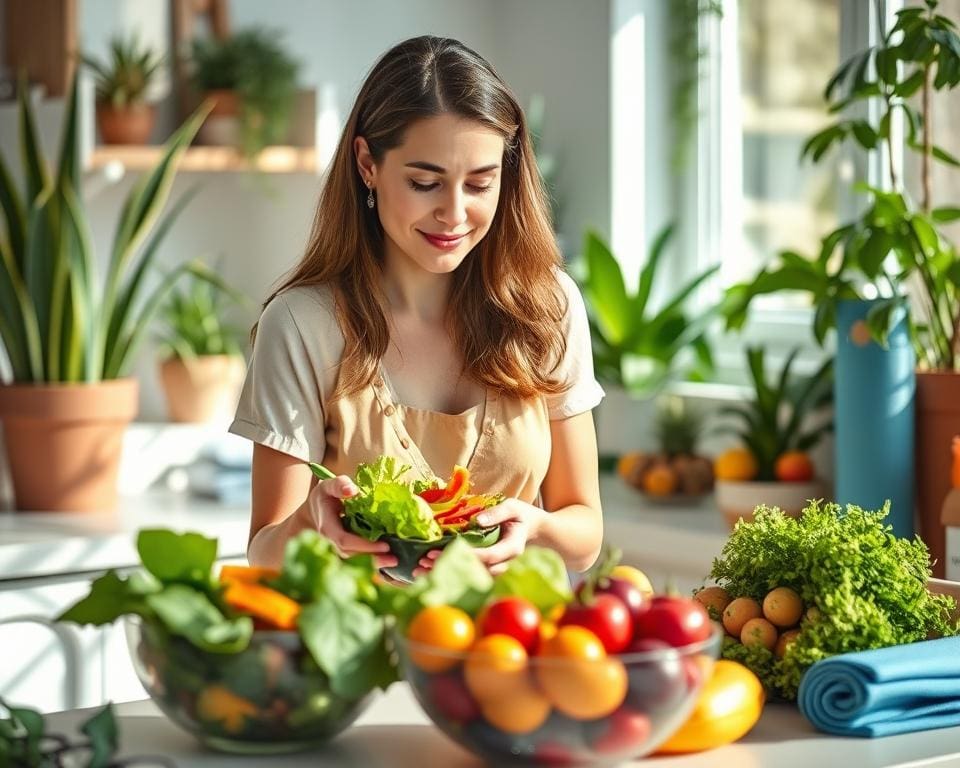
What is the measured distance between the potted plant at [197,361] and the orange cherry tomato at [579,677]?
100 inches

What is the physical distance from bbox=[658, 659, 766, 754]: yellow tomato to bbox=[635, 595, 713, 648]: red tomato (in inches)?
3.9

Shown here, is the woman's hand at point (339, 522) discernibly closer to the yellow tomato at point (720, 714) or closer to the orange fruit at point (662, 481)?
the yellow tomato at point (720, 714)

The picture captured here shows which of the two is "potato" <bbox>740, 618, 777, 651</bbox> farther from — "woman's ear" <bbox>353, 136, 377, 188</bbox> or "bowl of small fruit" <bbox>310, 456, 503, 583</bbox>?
"woman's ear" <bbox>353, 136, 377, 188</bbox>

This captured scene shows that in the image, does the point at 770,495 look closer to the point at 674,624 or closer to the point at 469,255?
the point at 469,255

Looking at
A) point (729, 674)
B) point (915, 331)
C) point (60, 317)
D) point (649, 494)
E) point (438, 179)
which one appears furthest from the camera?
point (649, 494)

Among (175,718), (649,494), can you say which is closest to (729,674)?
(175,718)

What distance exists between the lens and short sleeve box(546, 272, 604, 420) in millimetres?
1925

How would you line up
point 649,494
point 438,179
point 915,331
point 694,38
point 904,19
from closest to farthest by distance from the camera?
1. point 438,179
2. point 904,19
3. point 915,331
4. point 649,494
5. point 694,38

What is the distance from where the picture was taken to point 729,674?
1178 millimetres

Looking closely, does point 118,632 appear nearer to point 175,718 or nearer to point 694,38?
point 175,718

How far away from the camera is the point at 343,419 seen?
5.93 feet

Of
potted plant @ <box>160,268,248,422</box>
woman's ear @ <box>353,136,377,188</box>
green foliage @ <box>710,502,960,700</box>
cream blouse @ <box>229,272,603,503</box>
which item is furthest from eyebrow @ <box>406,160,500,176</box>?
potted plant @ <box>160,268,248,422</box>

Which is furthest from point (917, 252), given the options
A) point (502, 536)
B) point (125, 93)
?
point (125, 93)

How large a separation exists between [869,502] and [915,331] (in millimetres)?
330
